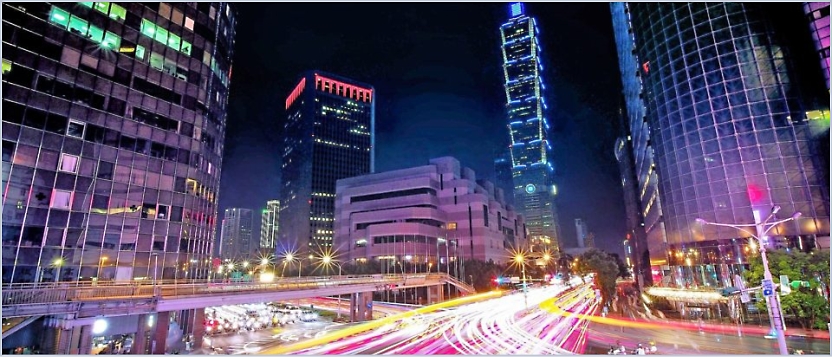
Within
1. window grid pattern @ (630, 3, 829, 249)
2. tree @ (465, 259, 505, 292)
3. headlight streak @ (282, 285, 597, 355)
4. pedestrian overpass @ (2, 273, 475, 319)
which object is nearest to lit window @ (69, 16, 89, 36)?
pedestrian overpass @ (2, 273, 475, 319)

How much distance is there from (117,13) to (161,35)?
4.08 m

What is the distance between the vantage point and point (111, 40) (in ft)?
127

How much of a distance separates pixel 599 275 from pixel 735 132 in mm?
33252

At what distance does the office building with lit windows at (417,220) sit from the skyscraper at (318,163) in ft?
223

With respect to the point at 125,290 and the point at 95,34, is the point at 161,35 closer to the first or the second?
the point at 95,34

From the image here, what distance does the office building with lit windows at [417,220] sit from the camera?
90.8 m

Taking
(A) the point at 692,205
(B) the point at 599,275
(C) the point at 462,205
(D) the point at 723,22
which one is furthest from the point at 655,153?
(C) the point at 462,205

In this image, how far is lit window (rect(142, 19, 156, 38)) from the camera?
41188 mm

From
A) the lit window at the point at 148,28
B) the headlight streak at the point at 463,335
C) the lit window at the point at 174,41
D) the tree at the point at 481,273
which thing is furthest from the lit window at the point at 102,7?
the tree at the point at 481,273

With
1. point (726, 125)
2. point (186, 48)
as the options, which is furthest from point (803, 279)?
point (186, 48)

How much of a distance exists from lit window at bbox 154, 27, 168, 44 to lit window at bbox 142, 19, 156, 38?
1.29 feet

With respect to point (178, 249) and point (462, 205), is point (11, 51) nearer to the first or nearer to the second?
point (178, 249)

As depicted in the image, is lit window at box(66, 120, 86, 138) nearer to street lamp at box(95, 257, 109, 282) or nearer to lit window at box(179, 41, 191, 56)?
street lamp at box(95, 257, 109, 282)

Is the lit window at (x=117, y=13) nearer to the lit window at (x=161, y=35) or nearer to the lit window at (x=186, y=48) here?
the lit window at (x=161, y=35)
